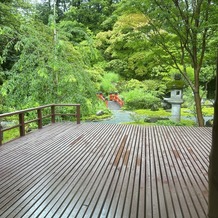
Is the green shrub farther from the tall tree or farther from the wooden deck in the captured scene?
the wooden deck

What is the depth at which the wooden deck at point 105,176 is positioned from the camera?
1.99 m

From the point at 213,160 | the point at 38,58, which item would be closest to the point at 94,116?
the point at 38,58

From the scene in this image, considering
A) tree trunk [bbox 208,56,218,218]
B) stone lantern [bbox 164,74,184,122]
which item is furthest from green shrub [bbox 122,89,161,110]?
tree trunk [bbox 208,56,218,218]

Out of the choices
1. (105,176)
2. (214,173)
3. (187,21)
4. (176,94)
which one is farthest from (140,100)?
(214,173)

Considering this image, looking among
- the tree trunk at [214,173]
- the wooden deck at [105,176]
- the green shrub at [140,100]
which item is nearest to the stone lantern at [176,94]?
the wooden deck at [105,176]

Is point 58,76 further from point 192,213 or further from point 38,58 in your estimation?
point 192,213

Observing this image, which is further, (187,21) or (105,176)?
(187,21)

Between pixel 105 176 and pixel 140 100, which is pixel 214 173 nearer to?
pixel 105 176

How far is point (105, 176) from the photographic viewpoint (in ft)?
8.80

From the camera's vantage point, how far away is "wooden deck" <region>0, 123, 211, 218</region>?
1.99m

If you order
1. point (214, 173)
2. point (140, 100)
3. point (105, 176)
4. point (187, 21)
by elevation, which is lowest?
point (105, 176)

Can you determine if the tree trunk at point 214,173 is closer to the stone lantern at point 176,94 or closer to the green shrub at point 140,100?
the stone lantern at point 176,94

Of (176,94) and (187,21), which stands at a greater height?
(187,21)

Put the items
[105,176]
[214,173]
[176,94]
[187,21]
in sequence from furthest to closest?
1. [176,94]
2. [187,21]
3. [105,176]
4. [214,173]
